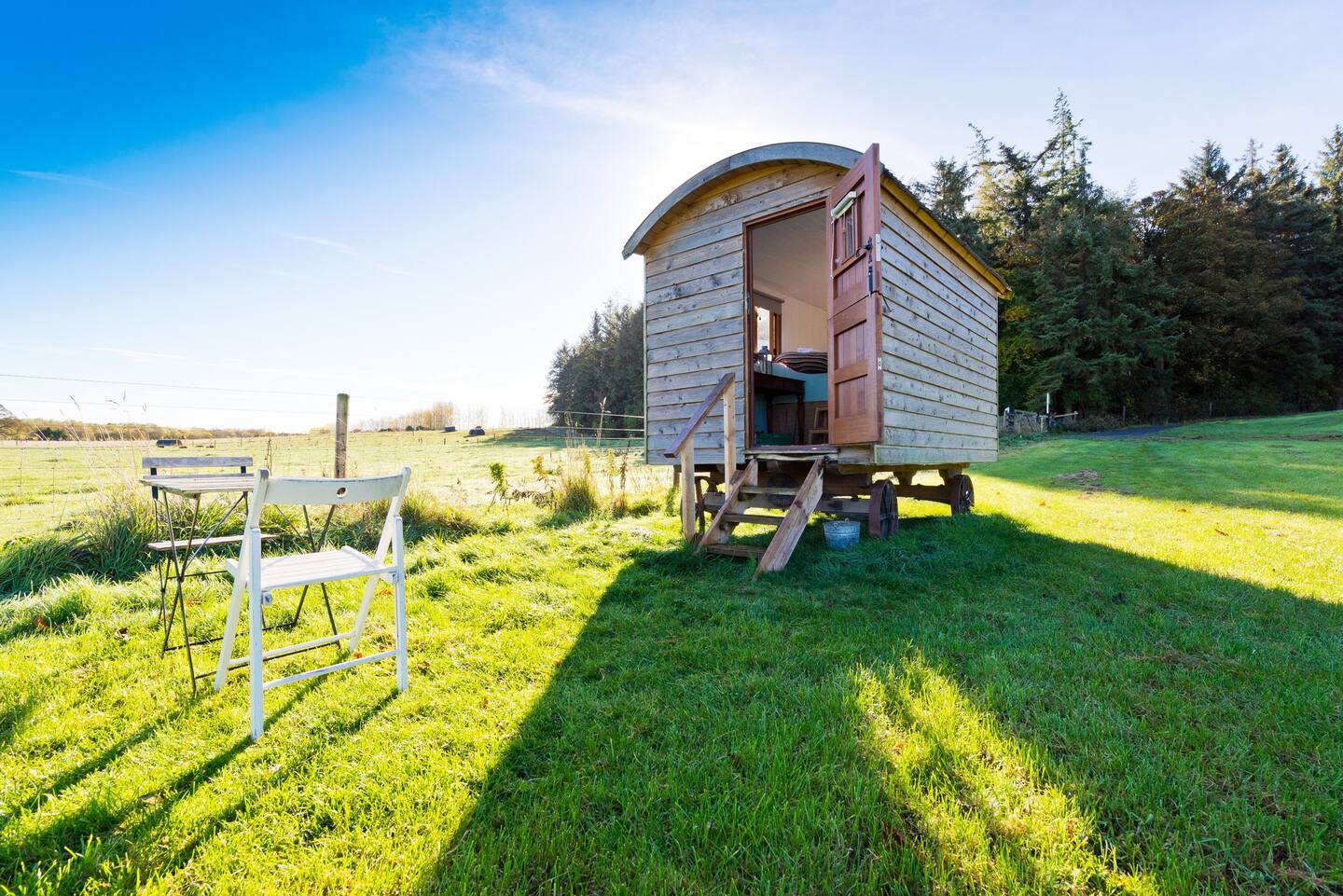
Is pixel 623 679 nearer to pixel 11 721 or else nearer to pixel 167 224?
pixel 11 721

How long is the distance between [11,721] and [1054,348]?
2716cm

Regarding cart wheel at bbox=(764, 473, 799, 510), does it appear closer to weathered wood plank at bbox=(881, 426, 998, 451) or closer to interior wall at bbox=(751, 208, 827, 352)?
weathered wood plank at bbox=(881, 426, 998, 451)

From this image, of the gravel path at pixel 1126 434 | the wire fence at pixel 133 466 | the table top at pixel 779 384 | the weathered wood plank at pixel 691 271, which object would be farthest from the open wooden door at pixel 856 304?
the gravel path at pixel 1126 434

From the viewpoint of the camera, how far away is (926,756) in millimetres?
1806

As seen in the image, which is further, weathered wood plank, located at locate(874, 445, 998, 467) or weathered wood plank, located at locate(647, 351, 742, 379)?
weathered wood plank, located at locate(647, 351, 742, 379)

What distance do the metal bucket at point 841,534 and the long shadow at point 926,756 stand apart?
1.51m

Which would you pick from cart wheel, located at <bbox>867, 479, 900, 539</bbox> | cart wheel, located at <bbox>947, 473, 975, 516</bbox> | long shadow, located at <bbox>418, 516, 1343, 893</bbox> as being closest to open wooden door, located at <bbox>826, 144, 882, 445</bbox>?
cart wheel, located at <bbox>867, 479, 900, 539</bbox>

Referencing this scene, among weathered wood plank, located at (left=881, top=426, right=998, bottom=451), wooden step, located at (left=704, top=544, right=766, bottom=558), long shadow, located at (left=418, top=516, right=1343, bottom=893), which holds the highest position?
weathered wood plank, located at (left=881, top=426, right=998, bottom=451)

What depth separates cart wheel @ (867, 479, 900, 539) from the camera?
16.9ft

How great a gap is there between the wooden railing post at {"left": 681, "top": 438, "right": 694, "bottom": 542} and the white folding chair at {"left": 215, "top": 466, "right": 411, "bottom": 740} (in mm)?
2733

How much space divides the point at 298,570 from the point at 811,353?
641 centimetres

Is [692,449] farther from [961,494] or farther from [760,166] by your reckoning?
[961,494]

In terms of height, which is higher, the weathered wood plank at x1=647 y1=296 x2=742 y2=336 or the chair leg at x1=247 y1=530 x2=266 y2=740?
the weathered wood plank at x1=647 y1=296 x2=742 y2=336

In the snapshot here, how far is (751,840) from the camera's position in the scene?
144 cm
